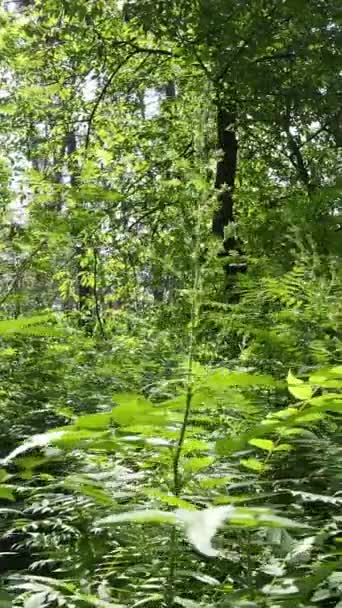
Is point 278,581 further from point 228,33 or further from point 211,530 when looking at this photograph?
point 228,33

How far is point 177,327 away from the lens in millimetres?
5121

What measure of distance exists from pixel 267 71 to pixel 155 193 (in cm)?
203

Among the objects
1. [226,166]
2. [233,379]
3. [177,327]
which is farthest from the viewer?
[226,166]

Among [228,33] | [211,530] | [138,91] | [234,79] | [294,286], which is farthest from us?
[138,91]

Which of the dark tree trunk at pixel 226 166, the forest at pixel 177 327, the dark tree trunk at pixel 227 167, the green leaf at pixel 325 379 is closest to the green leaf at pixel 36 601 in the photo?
the forest at pixel 177 327

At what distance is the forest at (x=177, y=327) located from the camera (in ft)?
3.98

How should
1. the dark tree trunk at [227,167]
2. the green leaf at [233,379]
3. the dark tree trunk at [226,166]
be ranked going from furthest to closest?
the dark tree trunk at [226,166]
the dark tree trunk at [227,167]
the green leaf at [233,379]

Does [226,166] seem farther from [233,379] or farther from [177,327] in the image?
[233,379]

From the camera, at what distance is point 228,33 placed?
197 inches

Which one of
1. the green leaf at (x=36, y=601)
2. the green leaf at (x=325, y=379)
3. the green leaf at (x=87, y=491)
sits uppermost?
the green leaf at (x=325, y=379)

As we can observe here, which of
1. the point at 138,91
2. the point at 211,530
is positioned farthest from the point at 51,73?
the point at 211,530

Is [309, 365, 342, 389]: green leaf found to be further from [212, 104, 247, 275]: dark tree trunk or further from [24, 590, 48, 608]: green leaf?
[212, 104, 247, 275]: dark tree trunk

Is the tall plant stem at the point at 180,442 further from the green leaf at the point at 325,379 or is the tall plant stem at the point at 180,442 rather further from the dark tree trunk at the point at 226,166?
the dark tree trunk at the point at 226,166

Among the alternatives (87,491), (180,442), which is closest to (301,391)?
(180,442)
